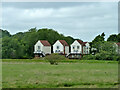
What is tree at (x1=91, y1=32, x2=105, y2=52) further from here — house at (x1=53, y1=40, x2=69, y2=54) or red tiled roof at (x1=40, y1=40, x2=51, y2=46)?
red tiled roof at (x1=40, y1=40, x2=51, y2=46)

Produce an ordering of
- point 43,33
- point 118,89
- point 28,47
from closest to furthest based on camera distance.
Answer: point 118,89
point 28,47
point 43,33

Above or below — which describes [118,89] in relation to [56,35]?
below

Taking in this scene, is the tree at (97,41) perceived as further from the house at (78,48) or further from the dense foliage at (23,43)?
the dense foliage at (23,43)

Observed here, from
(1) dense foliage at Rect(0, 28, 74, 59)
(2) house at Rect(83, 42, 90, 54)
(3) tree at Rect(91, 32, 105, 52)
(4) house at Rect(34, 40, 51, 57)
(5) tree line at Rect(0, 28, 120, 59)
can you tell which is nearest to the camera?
(3) tree at Rect(91, 32, 105, 52)

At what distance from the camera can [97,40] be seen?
6606 cm

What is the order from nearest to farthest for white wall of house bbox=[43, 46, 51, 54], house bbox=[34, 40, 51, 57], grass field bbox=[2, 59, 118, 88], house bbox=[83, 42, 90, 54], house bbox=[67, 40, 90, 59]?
grass field bbox=[2, 59, 118, 88]
house bbox=[34, 40, 51, 57]
house bbox=[67, 40, 90, 59]
white wall of house bbox=[43, 46, 51, 54]
house bbox=[83, 42, 90, 54]

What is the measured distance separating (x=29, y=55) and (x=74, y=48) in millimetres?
13011

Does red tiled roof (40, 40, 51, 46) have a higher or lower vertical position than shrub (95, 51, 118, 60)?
higher

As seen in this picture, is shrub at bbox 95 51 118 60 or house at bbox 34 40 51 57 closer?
shrub at bbox 95 51 118 60

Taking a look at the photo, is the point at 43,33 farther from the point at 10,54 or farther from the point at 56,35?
the point at 10,54

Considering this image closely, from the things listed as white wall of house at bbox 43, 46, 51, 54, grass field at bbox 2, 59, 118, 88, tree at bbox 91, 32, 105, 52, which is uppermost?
tree at bbox 91, 32, 105, 52

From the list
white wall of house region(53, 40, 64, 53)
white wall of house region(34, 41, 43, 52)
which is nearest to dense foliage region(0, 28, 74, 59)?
white wall of house region(34, 41, 43, 52)

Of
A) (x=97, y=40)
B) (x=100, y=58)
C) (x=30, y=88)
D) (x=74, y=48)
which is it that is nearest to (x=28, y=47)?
(x=74, y=48)

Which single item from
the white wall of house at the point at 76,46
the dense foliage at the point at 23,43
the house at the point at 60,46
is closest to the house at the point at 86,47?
the white wall of house at the point at 76,46
